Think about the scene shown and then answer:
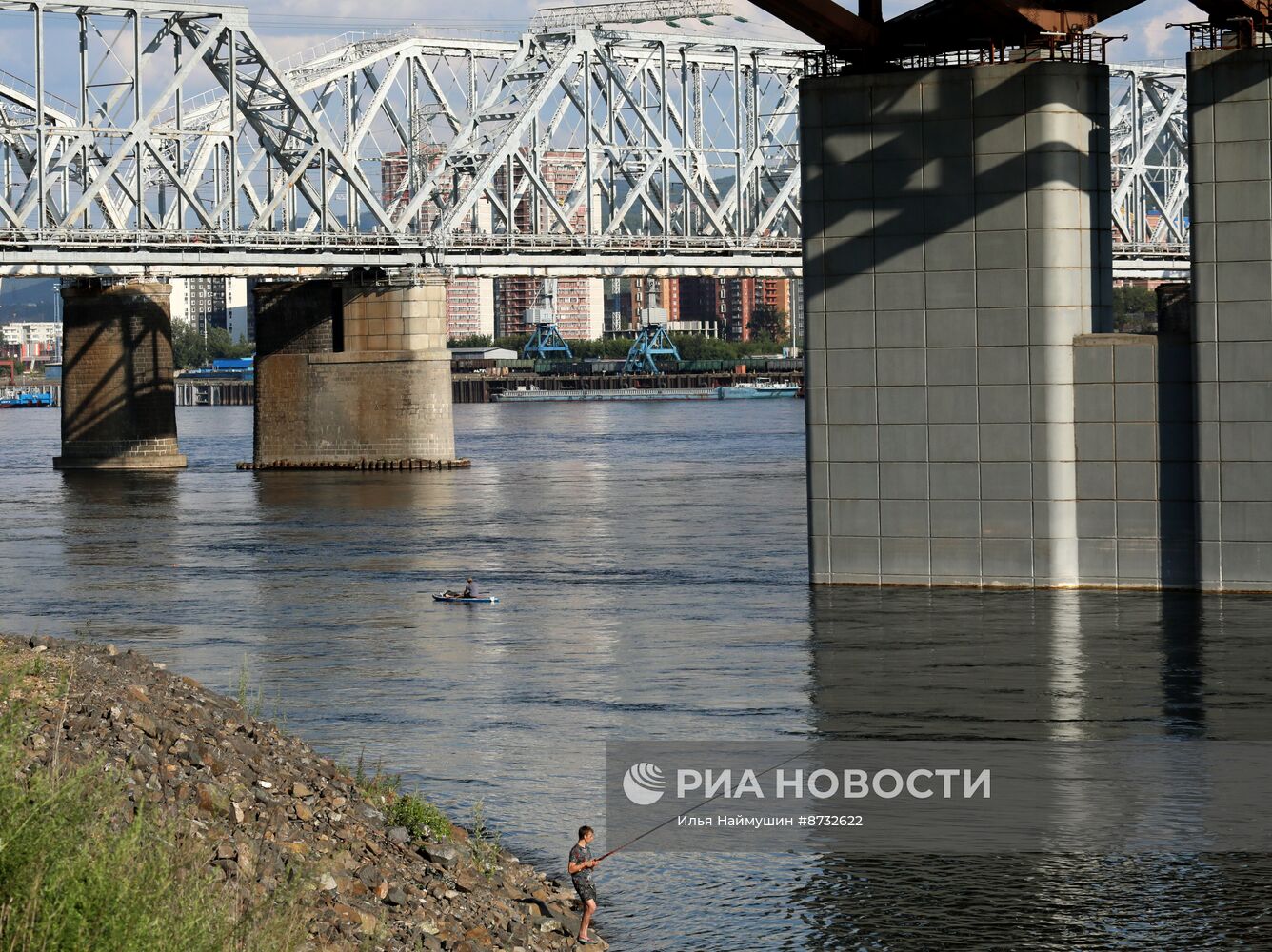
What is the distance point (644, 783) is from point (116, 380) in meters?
89.6

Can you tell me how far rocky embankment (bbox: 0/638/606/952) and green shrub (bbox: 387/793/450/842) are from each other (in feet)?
0.54

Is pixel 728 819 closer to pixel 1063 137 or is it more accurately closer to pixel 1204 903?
pixel 1204 903

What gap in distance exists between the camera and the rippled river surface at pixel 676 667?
2047 centimetres

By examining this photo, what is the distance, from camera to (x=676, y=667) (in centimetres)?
3572

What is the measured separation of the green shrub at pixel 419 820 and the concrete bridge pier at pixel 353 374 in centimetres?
8810

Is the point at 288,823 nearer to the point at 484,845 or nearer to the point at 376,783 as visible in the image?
the point at 484,845

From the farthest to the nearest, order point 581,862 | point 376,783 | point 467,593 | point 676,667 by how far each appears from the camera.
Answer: point 467,593
point 676,667
point 376,783
point 581,862

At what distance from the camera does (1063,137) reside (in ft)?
138

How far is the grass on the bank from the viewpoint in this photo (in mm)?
13391

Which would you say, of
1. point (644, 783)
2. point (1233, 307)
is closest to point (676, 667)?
point (644, 783)

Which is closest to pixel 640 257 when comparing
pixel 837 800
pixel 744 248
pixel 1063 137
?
pixel 744 248

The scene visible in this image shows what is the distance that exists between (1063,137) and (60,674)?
2626cm

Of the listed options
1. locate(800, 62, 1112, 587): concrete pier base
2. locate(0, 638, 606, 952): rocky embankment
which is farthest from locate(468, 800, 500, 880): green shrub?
locate(800, 62, 1112, 587): concrete pier base

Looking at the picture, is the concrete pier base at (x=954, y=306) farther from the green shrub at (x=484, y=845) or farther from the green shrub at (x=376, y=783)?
the green shrub at (x=484, y=845)
